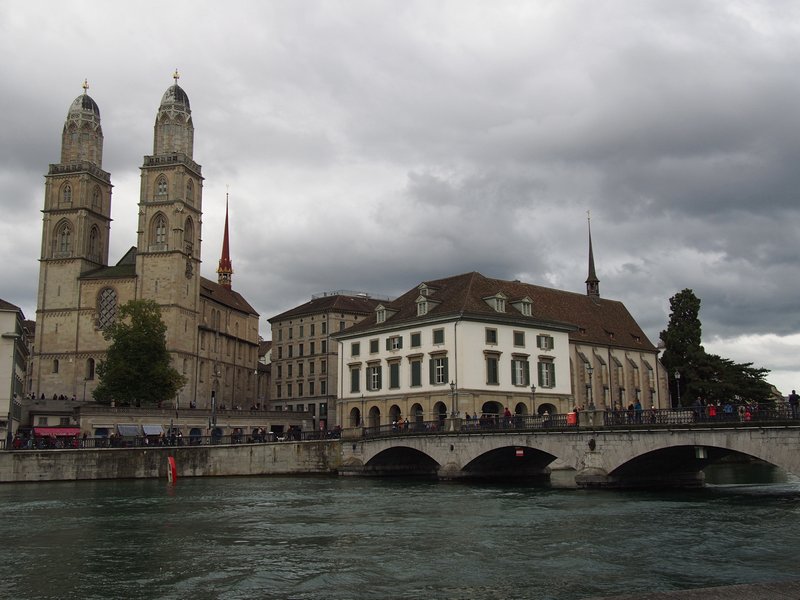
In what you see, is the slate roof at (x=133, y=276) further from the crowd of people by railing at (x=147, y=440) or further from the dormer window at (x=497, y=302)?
the dormer window at (x=497, y=302)

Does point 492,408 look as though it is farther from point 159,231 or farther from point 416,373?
point 159,231

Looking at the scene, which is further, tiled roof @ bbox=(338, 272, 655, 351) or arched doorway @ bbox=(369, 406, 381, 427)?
arched doorway @ bbox=(369, 406, 381, 427)

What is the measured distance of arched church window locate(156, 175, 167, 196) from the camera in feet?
287

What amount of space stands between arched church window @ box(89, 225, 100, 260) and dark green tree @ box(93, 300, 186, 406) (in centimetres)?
1761

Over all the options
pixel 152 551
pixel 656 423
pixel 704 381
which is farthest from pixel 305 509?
pixel 704 381

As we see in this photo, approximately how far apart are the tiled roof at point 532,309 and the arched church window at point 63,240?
116ft

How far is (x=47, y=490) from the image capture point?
44406mm

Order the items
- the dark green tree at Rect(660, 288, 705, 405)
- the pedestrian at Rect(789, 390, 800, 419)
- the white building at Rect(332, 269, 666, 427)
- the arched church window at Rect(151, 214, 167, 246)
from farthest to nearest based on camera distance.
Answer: the arched church window at Rect(151, 214, 167, 246) → the dark green tree at Rect(660, 288, 705, 405) → the white building at Rect(332, 269, 666, 427) → the pedestrian at Rect(789, 390, 800, 419)

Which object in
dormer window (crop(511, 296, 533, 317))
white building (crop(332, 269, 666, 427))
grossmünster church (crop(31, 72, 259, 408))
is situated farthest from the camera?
grossmünster church (crop(31, 72, 259, 408))

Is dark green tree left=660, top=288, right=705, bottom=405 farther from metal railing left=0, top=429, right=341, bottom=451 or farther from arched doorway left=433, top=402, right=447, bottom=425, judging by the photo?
metal railing left=0, top=429, right=341, bottom=451

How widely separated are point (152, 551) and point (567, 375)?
156ft

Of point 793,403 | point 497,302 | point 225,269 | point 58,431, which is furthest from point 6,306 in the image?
point 225,269

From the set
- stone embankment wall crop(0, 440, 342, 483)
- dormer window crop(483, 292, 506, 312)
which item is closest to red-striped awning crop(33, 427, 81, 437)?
stone embankment wall crop(0, 440, 342, 483)

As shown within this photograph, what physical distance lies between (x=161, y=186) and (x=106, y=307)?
43.4 feet
